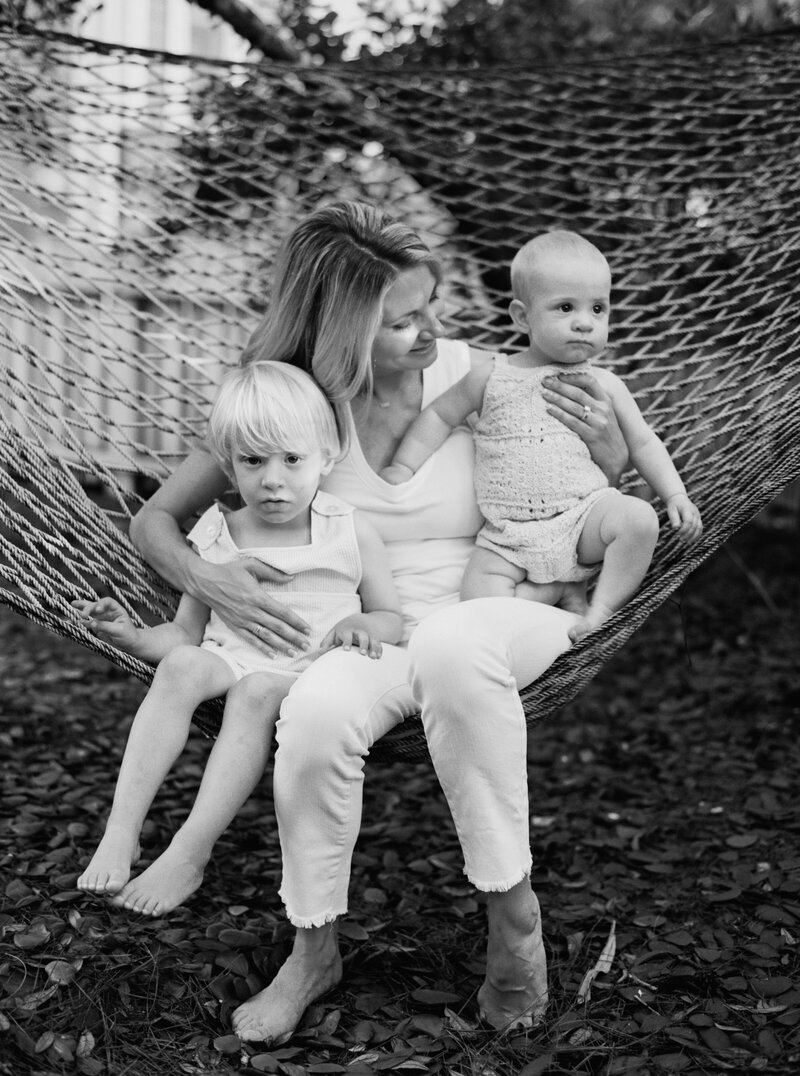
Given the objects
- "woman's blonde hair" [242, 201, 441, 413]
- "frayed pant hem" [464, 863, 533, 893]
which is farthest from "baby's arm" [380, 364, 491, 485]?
"frayed pant hem" [464, 863, 533, 893]

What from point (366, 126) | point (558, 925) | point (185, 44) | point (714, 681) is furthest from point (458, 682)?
point (185, 44)

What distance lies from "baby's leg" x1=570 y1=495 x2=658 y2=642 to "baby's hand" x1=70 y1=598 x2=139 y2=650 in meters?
0.60

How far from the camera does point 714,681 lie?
3.37m

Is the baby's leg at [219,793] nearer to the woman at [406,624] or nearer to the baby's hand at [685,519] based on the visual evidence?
the woman at [406,624]

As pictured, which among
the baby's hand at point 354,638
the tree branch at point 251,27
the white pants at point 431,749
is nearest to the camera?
the white pants at point 431,749

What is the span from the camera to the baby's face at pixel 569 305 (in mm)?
1740

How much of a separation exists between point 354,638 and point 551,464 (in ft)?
1.38

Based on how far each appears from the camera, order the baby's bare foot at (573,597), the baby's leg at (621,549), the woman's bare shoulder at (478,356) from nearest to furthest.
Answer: the baby's leg at (621,549) → the baby's bare foot at (573,597) → the woman's bare shoulder at (478,356)

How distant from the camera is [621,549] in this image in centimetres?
167

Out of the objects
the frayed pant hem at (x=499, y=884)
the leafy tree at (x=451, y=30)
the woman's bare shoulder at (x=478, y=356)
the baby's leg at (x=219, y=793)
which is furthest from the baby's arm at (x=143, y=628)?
the leafy tree at (x=451, y=30)

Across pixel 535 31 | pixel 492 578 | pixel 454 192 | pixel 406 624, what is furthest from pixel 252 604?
pixel 535 31

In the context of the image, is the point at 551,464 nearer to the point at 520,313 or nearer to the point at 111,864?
the point at 520,313

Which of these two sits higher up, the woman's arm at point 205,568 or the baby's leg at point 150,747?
the woman's arm at point 205,568

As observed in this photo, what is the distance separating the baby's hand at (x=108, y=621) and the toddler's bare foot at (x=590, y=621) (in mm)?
568
